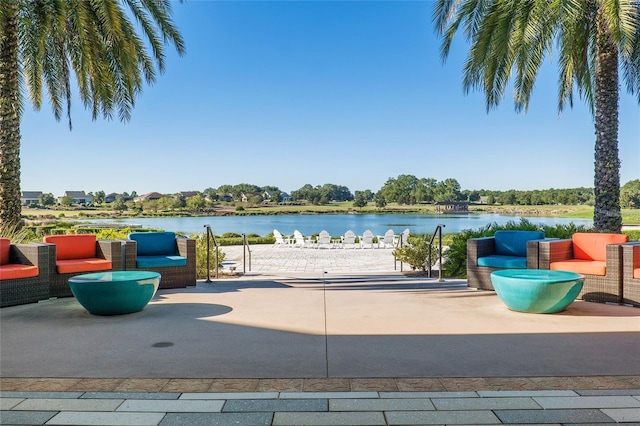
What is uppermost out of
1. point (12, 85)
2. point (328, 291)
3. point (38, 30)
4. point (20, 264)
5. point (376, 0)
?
point (376, 0)

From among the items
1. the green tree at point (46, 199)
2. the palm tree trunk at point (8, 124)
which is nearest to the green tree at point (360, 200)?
the green tree at point (46, 199)

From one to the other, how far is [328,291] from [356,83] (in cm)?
2372

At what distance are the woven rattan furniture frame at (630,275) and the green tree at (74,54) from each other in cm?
963

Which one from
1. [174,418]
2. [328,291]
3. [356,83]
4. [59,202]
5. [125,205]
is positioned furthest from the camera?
[125,205]

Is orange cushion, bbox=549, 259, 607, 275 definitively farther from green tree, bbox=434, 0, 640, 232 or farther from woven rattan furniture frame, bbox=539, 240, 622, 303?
green tree, bbox=434, 0, 640, 232

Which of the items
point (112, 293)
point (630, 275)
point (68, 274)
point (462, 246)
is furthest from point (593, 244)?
point (68, 274)

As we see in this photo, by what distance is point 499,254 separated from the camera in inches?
307

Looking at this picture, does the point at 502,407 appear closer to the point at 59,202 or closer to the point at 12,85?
the point at 12,85

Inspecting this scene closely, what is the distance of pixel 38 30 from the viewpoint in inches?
379

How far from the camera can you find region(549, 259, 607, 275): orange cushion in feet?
20.6

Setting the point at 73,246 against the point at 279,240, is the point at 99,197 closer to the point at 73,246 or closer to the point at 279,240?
the point at 279,240

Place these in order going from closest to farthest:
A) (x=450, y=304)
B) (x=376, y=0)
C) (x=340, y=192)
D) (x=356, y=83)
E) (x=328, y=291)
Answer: (x=450, y=304), (x=328, y=291), (x=376, y=0), (x=356, y=83), (x=340, y=192)

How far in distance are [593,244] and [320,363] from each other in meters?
5.04

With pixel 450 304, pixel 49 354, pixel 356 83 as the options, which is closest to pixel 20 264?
pixel 49 354
